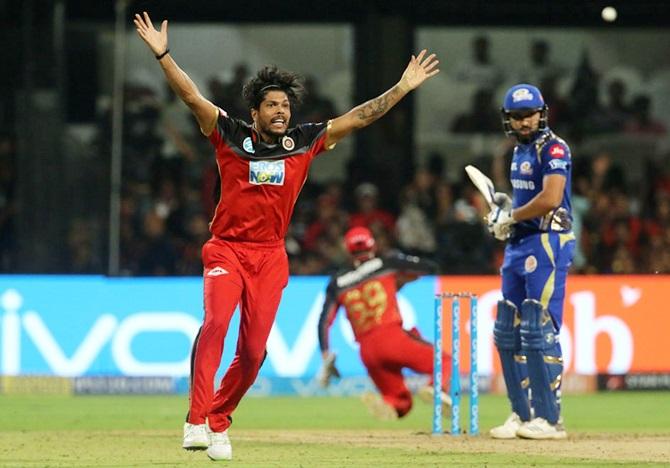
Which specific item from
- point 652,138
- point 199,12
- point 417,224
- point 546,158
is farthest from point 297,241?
point 546,158

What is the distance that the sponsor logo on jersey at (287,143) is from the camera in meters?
8.01

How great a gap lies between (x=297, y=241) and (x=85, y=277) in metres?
3.24

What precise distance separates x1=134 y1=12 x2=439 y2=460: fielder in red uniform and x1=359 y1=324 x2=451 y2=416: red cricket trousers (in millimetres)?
3414

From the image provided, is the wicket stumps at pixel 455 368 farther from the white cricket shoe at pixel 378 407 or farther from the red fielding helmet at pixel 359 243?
the red fielding helmet at pixel 359 243

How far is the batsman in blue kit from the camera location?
9125 mm

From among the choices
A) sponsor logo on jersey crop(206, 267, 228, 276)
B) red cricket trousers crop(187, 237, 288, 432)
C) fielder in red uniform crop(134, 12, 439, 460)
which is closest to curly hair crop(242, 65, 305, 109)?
fielder in red uniform crop(134, 12, 439, 460)

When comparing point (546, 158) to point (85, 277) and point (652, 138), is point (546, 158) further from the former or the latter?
point (652, 138)

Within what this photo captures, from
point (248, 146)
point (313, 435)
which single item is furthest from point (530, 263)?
point (248, 146)

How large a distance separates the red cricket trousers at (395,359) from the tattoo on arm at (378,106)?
3.58m

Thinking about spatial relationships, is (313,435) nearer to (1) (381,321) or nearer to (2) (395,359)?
(2) (395,359)

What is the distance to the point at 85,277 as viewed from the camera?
13.6m

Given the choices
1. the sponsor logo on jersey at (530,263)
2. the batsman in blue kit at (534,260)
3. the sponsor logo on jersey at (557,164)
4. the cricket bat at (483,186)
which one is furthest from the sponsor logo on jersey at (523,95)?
the sponsor logo on jersey at (530,263)

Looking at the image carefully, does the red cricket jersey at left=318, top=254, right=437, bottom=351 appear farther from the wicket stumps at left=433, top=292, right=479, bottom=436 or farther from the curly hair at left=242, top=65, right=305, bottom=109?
the curly hair at left=242, top=65, right=305, bottom=109

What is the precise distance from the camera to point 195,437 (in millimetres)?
7703
